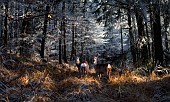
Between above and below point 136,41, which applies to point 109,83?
below

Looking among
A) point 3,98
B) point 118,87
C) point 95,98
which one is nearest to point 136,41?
point 118,87

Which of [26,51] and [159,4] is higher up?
[159,4]

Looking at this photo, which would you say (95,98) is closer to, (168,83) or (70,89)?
(70,89)

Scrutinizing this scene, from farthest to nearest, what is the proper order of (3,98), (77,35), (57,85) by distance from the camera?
(77,35) < (57,85) < (3,98)

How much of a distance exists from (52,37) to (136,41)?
11.7 m

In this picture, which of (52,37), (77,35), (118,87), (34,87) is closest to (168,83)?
(118,87)

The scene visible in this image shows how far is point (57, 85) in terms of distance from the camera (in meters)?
11.4

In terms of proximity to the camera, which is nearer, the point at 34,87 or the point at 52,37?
the point at 34,87

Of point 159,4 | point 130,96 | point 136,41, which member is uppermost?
point 159,4

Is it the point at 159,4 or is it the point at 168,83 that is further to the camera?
the point at 159,4

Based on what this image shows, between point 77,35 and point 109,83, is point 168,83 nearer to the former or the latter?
point 109,83

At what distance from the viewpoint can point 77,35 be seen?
52.1 meters

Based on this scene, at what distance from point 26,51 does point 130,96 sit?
20439mm

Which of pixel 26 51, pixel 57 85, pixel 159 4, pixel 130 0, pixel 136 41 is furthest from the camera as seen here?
pixel 26 51
